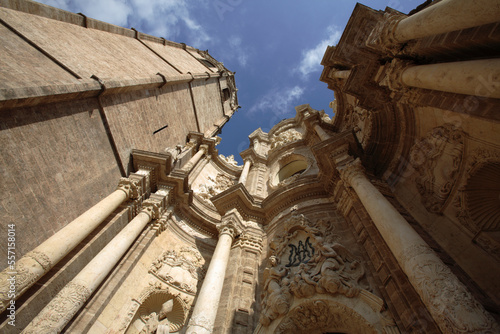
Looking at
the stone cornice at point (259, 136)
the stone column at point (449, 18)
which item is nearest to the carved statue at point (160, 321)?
the stone column at point (449, 18)

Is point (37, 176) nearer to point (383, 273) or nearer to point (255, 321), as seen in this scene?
point (255, 321)

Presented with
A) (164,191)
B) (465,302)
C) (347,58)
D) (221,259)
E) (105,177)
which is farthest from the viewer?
(347,58)

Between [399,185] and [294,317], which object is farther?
[399,185]

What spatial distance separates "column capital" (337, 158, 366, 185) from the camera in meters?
8.19

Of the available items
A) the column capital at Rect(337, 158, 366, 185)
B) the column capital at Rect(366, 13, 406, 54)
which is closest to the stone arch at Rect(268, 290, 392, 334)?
the column capital at Rect(337, 158, 366, 185)

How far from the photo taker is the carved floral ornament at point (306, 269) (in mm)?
6219

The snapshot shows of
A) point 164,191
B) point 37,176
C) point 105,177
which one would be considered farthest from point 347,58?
point 37,176

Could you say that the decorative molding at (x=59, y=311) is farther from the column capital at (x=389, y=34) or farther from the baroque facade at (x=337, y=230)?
the column capital at (x=389, y=34)

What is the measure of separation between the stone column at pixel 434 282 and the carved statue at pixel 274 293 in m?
2.68

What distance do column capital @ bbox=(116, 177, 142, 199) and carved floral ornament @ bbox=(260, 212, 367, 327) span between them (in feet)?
15.7

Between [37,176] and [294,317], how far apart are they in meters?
6.84

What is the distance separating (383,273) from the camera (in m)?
6.15

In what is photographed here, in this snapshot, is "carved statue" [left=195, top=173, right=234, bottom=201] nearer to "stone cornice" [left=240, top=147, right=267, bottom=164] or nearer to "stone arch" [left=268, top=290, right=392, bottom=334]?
"stone cornice" [left=240, top=147, right=267, bottom=164]

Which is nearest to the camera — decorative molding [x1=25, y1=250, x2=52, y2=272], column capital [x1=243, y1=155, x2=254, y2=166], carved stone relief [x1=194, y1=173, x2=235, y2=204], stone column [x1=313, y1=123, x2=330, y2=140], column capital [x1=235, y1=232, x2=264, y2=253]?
decorative molding [x1=25, y1=250, x2=52, y2=272]
